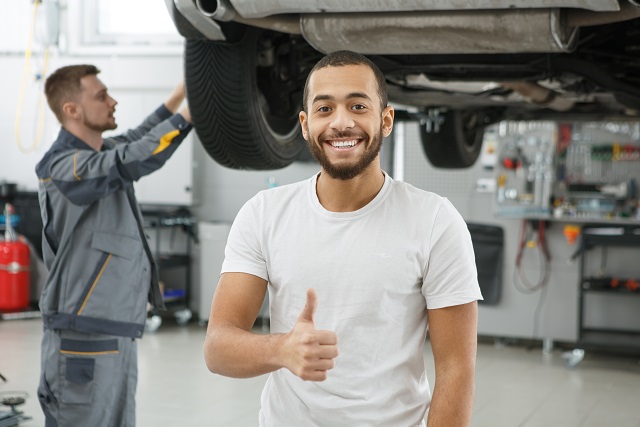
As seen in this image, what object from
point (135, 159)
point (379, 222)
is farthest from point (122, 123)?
point (379, 222)

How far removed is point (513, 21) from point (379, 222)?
3.05 feet

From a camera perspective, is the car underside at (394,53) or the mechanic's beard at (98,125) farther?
the mechanic's beard at (98,125)

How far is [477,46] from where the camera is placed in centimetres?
232

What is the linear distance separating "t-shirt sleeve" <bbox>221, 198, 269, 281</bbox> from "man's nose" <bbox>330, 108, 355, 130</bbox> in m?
0.24

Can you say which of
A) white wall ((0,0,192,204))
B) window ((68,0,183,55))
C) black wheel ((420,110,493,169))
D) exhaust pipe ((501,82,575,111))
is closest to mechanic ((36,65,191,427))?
exhaust pipe ((501,82,575,111))

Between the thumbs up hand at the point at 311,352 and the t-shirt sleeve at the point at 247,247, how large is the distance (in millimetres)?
293

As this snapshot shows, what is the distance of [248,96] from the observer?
2.63 meters

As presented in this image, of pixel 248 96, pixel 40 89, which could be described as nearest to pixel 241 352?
pixel 248 96

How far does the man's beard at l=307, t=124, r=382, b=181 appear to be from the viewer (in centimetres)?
149

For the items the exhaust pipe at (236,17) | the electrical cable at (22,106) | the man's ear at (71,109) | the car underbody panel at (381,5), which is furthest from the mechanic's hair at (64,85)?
the electrical cable at (22,106)

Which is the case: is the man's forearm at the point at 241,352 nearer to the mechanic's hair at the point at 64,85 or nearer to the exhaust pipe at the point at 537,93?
the mechanic's hair at the point at 64,85

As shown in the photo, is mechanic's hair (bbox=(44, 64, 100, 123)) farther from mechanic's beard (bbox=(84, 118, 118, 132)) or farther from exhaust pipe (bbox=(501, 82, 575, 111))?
exhaust pipe (bbox=(501, 82, 575, 111))

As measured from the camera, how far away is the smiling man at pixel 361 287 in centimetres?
146

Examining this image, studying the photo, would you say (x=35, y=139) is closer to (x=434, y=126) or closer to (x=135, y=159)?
(x=434, y=126)
